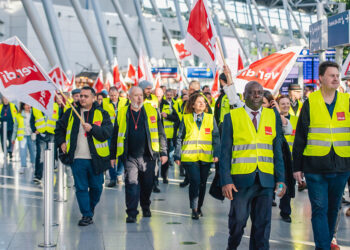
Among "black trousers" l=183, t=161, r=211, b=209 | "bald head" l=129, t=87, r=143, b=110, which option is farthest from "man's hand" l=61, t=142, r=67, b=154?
"black trousers" l=183, t=161, r=211, b=209

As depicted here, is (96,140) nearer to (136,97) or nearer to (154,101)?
(136,97)

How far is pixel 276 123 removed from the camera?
19.9ft

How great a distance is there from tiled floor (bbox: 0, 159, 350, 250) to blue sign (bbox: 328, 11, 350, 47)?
3.22 metres

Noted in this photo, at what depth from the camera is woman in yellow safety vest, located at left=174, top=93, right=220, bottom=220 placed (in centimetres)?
920

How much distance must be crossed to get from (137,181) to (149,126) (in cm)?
76

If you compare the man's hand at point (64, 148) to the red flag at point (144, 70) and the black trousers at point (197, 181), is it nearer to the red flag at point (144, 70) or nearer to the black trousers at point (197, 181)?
the black trousers at point (197, 181)

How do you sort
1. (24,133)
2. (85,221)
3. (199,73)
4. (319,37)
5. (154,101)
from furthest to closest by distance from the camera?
(199,73), (24,133), (319,37), (154,101), (85,221)

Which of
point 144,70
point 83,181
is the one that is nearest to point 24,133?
point 144,70

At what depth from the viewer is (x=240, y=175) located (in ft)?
19.2

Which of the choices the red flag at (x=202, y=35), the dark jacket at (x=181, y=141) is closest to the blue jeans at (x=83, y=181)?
the dark jacket at (x=181, y=141)

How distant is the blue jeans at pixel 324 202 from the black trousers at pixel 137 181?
311cm

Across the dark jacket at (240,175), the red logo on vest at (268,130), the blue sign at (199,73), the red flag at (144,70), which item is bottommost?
the dark jacket at (240,175)

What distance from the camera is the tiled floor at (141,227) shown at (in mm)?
7398

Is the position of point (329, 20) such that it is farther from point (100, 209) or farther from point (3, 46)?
point (3, 46)
